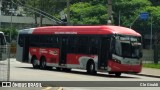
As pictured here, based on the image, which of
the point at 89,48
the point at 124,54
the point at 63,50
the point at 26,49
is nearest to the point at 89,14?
the point at 26,49

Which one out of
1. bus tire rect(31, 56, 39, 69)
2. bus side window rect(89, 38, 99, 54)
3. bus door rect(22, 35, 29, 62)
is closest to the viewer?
bus side window rect(89, 38, 99, 54)

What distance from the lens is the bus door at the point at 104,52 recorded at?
29.5 metres

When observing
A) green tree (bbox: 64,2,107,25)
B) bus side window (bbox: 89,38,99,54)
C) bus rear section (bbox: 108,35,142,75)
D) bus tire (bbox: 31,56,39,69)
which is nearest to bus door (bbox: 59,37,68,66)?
bus side window (bbox: 89,38,99,54)

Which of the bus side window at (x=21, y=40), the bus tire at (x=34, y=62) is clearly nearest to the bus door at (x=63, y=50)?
the bus tire at (x=34, y=62)

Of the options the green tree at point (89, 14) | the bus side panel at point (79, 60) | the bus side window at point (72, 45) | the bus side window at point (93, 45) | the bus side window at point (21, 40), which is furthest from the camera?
the green tree at point (89, 14)

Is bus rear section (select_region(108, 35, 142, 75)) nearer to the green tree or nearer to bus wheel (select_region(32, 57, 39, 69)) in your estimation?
bus wheel (select_region(32, 57, 39, 69))

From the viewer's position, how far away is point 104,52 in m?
29.7

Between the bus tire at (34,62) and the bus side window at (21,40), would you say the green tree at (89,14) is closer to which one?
the bus side window at (21,40)

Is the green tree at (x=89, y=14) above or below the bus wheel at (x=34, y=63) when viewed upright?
above

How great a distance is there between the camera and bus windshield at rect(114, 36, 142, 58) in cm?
2931

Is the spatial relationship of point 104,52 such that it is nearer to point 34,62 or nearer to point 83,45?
point 83,45

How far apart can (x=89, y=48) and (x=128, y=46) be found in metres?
2.73

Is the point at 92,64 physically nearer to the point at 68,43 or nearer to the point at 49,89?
the point at 68,43

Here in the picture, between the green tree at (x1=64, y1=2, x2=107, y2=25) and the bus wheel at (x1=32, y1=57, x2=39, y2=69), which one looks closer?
the bus wheel at (x1=32, y1=57, x2=39, y2=69)
